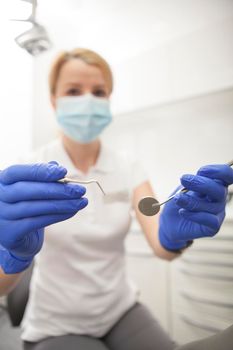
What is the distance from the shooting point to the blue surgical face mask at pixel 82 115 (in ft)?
2.09

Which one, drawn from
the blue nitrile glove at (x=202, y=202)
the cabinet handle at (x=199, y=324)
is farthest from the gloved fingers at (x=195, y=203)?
the cabinet handle at (x=199, y=324)

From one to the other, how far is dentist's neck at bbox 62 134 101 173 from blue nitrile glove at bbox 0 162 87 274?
0.29 meters

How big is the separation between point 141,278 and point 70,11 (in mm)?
946

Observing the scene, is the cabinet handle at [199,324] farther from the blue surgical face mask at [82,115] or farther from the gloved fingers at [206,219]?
the blue surgical face mask at [82,115]

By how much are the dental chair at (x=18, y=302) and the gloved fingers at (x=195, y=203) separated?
1.96 ft

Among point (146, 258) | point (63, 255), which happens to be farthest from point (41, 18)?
point (146, 258)

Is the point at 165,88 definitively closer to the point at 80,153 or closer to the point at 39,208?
the point at 80,153

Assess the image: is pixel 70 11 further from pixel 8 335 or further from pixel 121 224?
pixel 8 335

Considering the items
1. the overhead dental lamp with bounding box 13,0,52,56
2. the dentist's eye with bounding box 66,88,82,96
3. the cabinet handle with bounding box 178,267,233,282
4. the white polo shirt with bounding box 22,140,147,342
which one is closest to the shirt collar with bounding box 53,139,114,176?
the white polo shirt with bounding box 22,140,147,342

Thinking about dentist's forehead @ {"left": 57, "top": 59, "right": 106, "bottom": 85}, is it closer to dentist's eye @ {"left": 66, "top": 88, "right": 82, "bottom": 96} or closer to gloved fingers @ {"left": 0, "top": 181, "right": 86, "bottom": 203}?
dentist's eye @ {"left": 66, "top": 88, "right": 82, "bottom": 96}

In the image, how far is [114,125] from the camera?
1057mm

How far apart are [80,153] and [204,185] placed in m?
0.38

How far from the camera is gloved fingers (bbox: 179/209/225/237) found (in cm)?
47

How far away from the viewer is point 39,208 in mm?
414
